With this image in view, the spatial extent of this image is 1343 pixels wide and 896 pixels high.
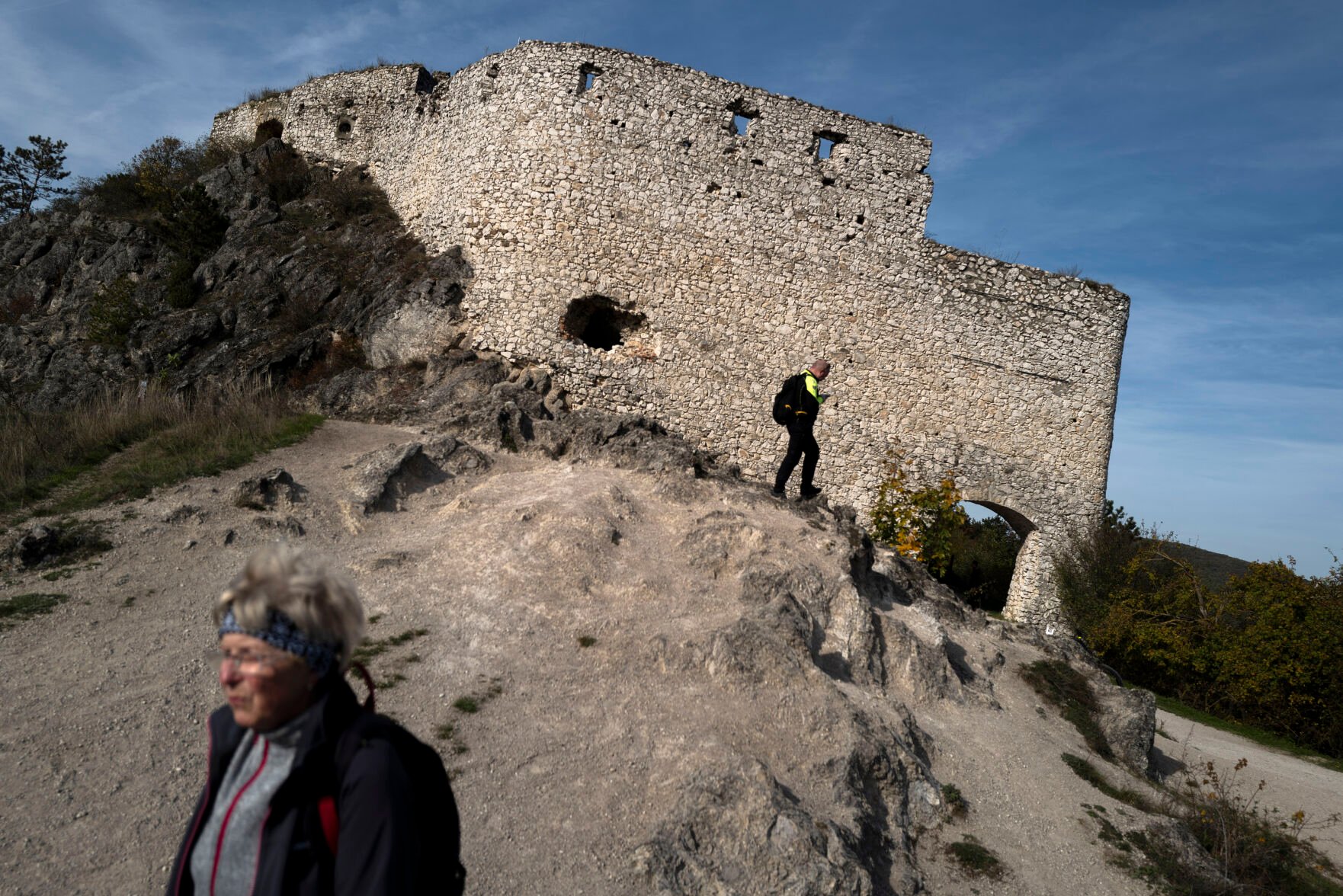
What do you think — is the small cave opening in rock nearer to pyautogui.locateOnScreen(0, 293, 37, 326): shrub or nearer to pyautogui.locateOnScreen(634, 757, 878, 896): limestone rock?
pyautogui.locateOnScreen(634, 757, 878, 896): limestone rock

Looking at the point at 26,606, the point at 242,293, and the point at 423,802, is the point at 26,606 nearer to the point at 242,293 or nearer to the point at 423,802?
the point at 423,802

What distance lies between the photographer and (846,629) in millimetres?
7625

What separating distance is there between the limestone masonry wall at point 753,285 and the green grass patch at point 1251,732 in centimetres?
253

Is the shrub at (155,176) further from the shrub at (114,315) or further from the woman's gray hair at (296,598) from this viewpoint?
the woman's gray hair at (296,598)

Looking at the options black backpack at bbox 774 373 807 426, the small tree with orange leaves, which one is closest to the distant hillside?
the small tree with orange leaves

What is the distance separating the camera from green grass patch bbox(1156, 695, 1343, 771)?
12148mm

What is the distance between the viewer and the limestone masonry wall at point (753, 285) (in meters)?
12.7

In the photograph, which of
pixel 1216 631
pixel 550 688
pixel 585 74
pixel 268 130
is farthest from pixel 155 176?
pixel 1216 631

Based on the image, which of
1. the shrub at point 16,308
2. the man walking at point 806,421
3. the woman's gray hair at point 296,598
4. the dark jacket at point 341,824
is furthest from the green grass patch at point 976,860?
the shrub at point 16,308

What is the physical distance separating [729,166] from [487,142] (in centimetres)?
388

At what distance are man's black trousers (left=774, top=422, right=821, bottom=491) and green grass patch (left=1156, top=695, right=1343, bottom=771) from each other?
311 inches

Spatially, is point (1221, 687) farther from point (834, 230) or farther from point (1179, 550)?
point (834, 230)

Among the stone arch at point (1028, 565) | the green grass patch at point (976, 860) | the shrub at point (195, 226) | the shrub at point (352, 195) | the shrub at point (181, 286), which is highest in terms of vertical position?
the shrub at point (352, 195)

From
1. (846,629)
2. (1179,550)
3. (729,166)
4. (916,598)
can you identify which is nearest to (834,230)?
(729,166)
